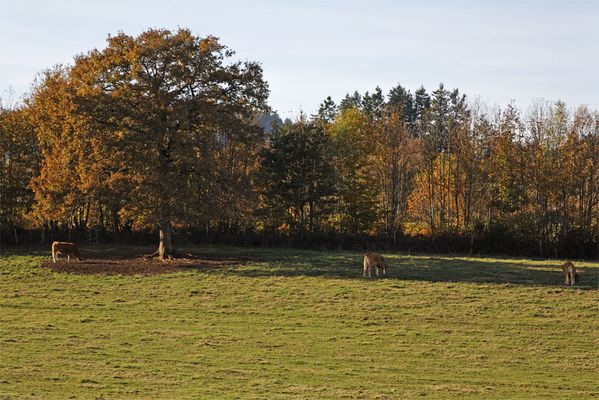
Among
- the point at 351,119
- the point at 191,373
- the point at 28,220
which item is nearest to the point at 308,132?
the point at 351,119

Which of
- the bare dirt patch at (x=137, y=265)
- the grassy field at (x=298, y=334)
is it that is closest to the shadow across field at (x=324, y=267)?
the bare dirt patch at (x=137, y=265)

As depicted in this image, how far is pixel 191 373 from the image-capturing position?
63.0 feet

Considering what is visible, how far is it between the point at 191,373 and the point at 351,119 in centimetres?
4725

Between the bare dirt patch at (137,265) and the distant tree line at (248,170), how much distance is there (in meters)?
2.23

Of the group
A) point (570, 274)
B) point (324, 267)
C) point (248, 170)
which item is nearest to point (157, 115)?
point (324, 267)

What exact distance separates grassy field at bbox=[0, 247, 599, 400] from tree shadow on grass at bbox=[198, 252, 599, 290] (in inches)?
8.8

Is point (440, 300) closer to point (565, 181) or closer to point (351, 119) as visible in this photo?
point (565, 181)

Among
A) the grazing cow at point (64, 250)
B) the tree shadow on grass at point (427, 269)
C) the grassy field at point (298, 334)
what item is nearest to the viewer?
the grassy field at point (298, 334)

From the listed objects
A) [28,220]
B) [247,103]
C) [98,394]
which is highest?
[247,103]

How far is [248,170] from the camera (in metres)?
58.3

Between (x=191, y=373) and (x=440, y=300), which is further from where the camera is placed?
(x=440, y=300)

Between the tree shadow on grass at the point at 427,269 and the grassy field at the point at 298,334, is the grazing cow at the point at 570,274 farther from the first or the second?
the grassy field at the point at 298,334

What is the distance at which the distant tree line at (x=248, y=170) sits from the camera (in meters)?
41.2

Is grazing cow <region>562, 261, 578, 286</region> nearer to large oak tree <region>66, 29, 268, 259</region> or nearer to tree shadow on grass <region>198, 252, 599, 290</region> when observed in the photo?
tree shadow on grass <region>198, 252, 599, 290</region>
